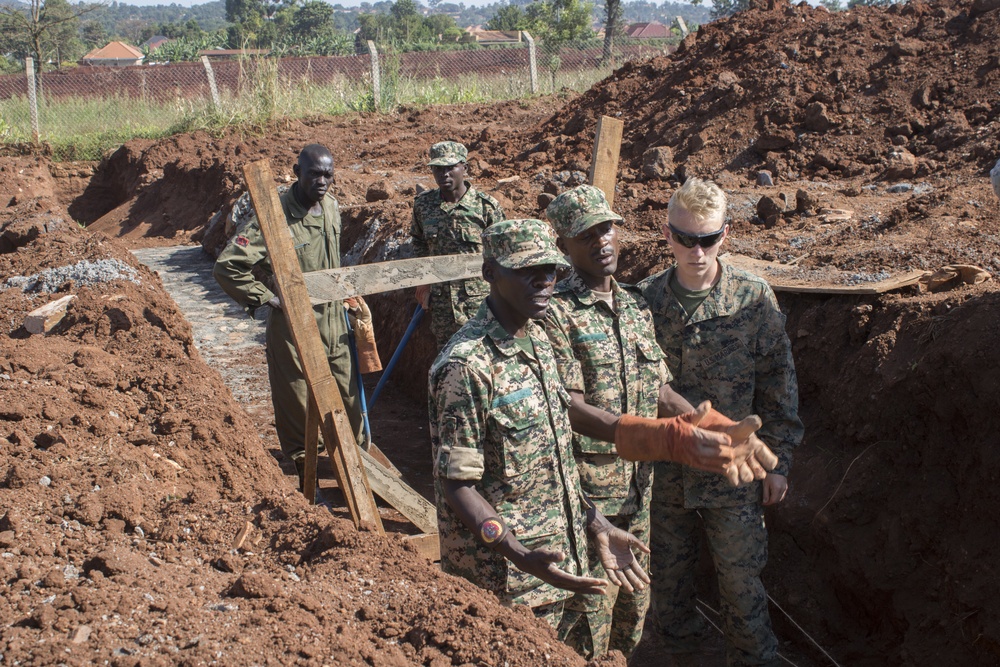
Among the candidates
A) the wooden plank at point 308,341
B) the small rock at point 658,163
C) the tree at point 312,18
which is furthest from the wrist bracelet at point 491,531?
the tree at point 312,18

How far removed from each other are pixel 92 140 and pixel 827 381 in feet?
57.4

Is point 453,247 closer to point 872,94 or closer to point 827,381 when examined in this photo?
point 827,381

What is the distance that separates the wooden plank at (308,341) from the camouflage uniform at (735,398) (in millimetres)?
1366

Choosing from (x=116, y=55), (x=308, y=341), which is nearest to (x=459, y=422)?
(x=308, y=341)

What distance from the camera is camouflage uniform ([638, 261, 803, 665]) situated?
362cm

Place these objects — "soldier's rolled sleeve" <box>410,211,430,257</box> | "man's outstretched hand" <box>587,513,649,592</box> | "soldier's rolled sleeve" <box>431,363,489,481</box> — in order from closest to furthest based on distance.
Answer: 1. "soldier's rolled sleeve" <box>431,363,489,481</box>
2. "man's outstretched hand" <box>587,513,649,592</box>
3. "soldier's rolled sleeve" <box>410,211,430,257</box>

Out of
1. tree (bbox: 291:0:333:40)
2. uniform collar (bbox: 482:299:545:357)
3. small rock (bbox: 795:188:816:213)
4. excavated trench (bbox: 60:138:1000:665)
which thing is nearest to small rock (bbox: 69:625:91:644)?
uniform collar (bbox: 482:299:545:357)

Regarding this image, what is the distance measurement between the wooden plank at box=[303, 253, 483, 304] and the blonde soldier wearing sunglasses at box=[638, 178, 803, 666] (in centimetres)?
106

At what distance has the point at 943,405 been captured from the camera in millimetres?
4277

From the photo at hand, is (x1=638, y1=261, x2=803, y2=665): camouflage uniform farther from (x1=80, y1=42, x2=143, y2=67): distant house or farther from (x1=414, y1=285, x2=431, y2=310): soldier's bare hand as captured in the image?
(x1=80, y1=42, x2=143, y2=67): distant house

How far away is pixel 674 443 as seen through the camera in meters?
2.85

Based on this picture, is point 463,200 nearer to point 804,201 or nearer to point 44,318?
point 44,318

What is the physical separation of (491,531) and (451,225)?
355 centimetres

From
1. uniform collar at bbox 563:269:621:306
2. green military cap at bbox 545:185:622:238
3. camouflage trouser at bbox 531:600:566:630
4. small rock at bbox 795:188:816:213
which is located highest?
green military cap at bbox 545:185:622:238
